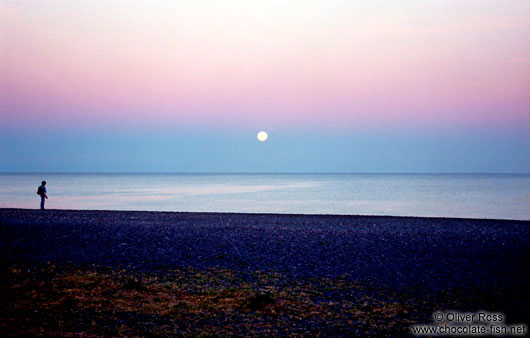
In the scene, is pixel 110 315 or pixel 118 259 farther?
pixel 118 259

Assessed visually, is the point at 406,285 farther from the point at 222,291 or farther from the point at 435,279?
the point at 222,291

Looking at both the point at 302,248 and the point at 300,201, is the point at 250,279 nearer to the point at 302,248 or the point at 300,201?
the point at 302,248

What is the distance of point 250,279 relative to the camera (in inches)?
514

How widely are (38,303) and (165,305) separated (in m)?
2.71

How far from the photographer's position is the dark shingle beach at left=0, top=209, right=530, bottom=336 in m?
9.16

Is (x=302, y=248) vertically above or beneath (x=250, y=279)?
above

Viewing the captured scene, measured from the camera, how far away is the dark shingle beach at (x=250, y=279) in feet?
30.1

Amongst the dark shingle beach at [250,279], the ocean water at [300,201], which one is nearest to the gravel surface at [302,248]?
the dark shingle beach at [250,279]

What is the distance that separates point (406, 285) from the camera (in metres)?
12.4

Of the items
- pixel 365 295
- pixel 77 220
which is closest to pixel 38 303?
pixel 365 295

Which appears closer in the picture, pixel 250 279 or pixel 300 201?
pixel 250 279

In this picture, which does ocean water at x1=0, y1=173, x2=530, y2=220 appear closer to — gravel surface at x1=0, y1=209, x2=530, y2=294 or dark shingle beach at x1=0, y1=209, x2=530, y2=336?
gravel surface at x1=0, y1=209, x2=530, y2=294

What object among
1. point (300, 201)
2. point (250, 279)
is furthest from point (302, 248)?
point (300, 201)

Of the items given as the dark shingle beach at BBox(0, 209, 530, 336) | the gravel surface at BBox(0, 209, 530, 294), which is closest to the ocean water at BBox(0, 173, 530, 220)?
the gravel surface at BBox(0, 209, 530, 294)
